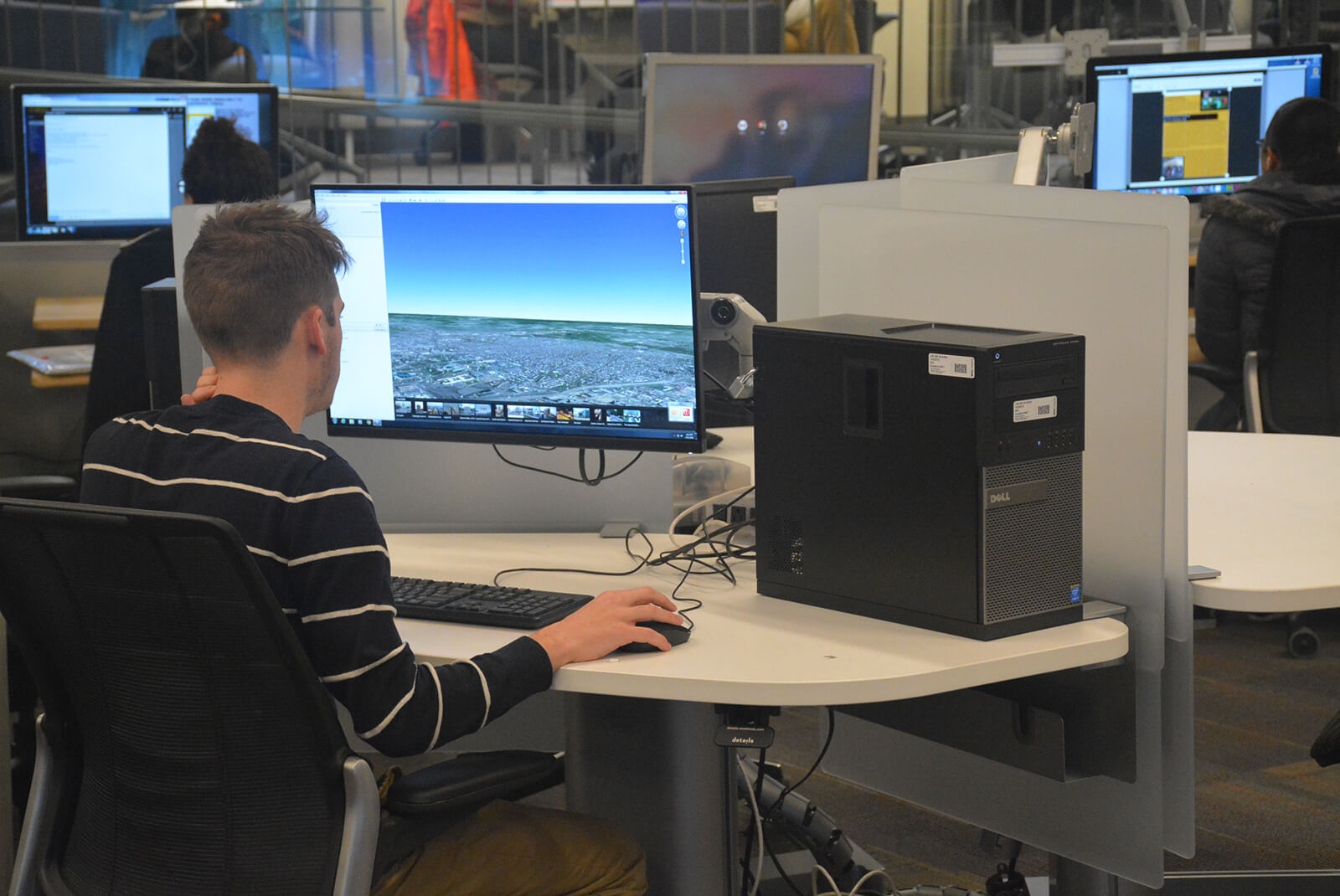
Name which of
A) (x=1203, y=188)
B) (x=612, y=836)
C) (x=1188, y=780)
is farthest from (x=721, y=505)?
(x=1203, y=188)

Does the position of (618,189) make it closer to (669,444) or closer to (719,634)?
(669,444)

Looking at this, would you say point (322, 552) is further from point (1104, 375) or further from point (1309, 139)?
point (1309, 139)

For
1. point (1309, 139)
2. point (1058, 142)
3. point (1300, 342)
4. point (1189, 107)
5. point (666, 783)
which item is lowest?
point (666, 783)

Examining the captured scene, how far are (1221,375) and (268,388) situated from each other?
2.77 m

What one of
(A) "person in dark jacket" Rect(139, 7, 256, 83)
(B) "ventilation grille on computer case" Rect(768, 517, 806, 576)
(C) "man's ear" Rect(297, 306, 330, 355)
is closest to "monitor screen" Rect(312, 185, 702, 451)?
(B) "ventilation grille on computer case" Rect(768, 517, 806, 576)

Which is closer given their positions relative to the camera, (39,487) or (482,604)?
(482,604)

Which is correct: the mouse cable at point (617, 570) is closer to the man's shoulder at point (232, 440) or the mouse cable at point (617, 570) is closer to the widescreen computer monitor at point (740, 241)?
the man's shoulder at point (232, 440)

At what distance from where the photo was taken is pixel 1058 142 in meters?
Answer: 2.13

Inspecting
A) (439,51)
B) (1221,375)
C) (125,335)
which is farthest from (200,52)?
(1221,375)

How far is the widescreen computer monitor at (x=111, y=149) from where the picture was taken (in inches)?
144

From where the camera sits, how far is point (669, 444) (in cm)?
193

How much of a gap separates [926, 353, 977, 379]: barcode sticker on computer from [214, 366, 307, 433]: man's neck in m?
0.65

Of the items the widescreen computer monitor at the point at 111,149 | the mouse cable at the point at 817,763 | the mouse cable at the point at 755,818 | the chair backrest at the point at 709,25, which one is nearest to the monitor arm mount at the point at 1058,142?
the mouse cable at the point at 817,763

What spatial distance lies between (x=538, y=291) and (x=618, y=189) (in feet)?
0.56
